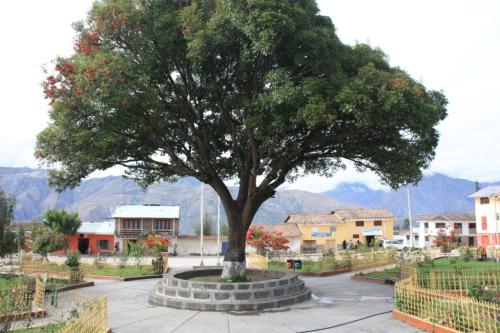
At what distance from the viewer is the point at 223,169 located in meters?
22.1

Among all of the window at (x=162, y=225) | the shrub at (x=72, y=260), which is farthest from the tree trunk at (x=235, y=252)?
the window at (x=162, y=225)

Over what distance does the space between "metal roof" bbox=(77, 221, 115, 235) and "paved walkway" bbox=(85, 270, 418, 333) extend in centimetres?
4153

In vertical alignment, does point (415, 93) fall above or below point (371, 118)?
above

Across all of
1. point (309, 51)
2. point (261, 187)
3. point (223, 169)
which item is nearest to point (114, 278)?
point (223, 169)

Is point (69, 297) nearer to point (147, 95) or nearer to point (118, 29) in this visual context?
point (147, 95)

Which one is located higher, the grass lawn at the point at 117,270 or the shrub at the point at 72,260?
the shrub at the point at 72,260

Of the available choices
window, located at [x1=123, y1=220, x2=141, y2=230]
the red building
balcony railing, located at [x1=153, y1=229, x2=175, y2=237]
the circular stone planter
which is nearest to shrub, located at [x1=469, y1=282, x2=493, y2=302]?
the circular stone planter

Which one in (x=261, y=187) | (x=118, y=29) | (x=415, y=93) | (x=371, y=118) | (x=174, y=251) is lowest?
(x=174, y=251)

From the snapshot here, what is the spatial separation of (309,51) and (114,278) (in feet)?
54.8

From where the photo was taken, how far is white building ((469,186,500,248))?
55.6 meters

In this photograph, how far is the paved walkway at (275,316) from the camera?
1237 centimetres

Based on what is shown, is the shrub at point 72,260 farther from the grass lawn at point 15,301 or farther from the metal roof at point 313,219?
the metal roof at point 313,219

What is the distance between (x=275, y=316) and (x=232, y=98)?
8414 mm

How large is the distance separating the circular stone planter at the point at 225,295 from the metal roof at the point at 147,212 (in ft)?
142
